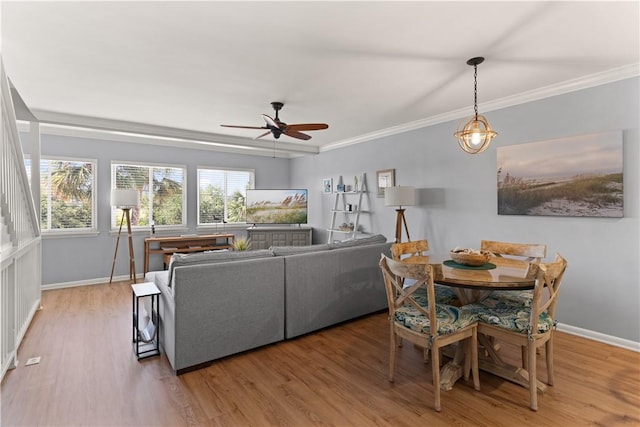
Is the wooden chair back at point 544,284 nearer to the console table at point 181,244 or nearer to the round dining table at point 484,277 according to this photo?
the round dining table at point 484,277

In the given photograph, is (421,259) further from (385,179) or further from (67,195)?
(67,195)

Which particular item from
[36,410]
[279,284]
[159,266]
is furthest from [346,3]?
[159,266]

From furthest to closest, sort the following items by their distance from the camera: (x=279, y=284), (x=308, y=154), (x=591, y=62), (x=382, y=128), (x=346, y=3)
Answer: (x=308, y=154) < (x=382, y=128) < (x=279, y=284) < (x=591, y=62) < (x=346, y=3)

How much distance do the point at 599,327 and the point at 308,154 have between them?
18.3 feet

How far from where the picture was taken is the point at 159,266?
20.2 feet

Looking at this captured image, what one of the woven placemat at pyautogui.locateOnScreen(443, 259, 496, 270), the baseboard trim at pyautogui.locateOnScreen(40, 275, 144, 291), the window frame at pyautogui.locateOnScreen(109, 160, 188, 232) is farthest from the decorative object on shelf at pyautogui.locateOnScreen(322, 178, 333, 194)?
the woven placemat at pyautogui.locateOnScreen(443, 259, 496, 270)

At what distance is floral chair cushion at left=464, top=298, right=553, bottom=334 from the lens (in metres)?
2.26

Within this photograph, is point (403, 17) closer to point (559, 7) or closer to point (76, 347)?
point (559, 7)

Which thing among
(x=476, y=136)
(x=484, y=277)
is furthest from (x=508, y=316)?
(x=476, y=136)

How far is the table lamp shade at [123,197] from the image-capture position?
17.2 feet

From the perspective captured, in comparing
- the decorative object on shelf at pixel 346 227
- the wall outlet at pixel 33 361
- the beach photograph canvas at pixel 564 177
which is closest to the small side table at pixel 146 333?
the wall outlet at pixel 33 361

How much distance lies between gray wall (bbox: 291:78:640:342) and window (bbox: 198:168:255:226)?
3.20 meters

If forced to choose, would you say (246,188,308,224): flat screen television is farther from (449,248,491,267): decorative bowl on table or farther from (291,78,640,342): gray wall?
(449,248,491,267): decorative bowl on table

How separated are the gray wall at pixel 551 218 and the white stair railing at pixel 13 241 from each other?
460cm
